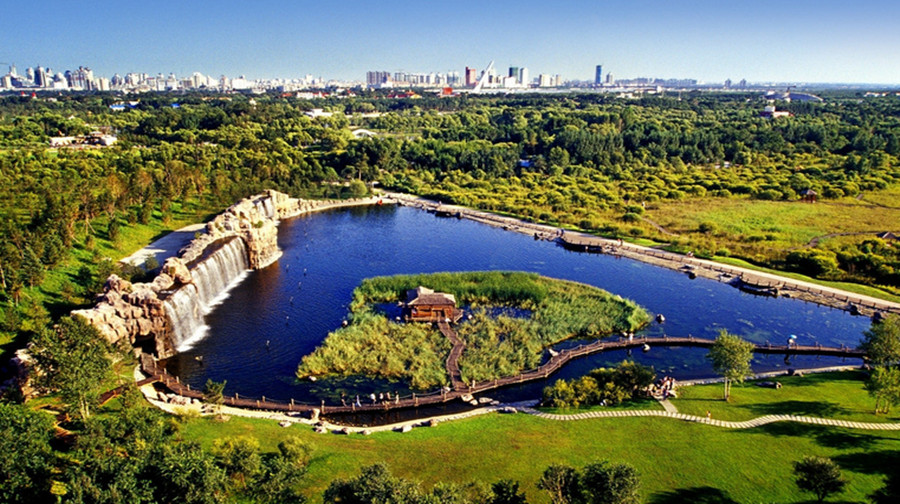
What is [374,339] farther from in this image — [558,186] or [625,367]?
[558,186]

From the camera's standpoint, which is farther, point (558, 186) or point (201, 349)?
point (558, 186)

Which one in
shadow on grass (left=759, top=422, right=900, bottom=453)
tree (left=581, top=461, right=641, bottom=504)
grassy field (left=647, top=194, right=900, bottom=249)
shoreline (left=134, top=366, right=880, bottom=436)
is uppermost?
grassy field (left=647, top=194, right=900, bottom=249)

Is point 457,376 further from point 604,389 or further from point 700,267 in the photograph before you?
point 700,267

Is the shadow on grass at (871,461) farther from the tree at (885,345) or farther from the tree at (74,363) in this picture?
the tree at (74,363)

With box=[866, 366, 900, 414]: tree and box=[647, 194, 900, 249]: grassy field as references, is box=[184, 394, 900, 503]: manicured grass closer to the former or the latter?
box=[866, 366, 900, 414]: tree

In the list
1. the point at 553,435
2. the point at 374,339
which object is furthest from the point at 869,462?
the point at 374,339

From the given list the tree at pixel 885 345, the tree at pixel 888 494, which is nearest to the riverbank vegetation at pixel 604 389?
the tree at pixel 888 494

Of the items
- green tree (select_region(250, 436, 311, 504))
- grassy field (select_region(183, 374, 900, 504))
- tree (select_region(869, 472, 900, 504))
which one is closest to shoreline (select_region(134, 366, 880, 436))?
grassy field (select_region(183, 374, 900, 504))
